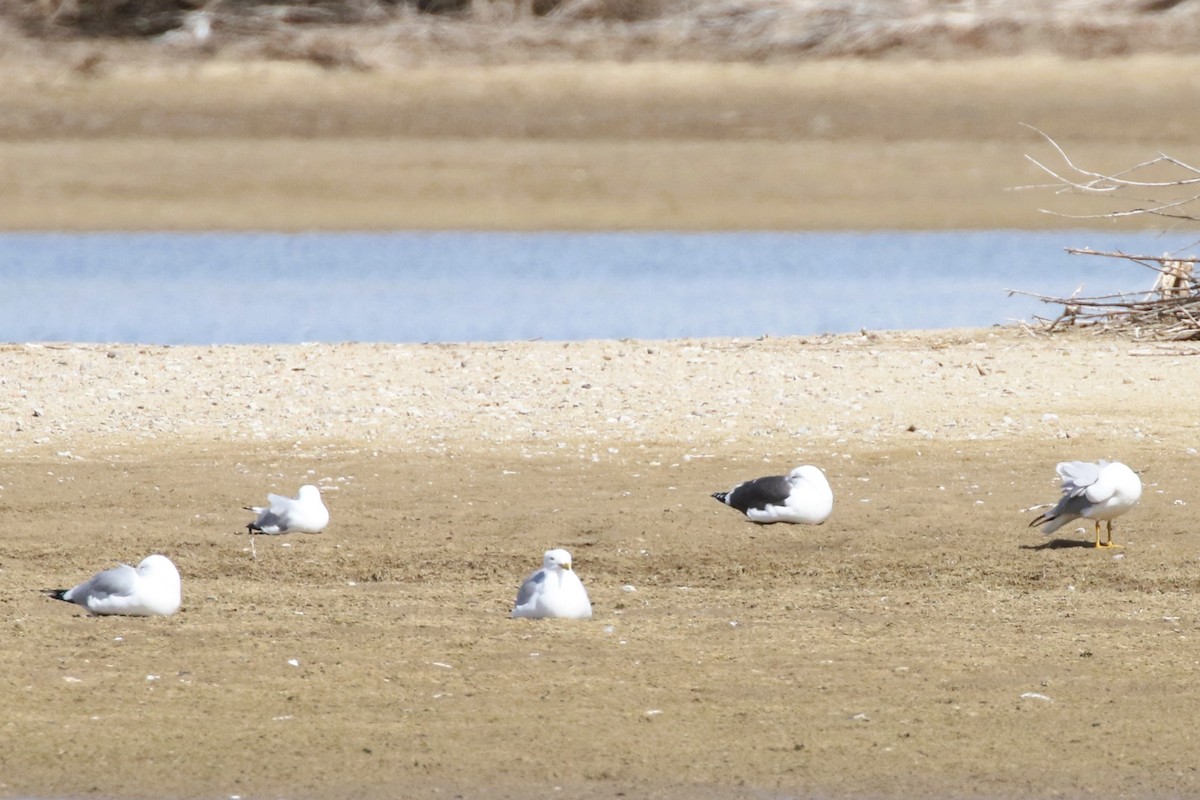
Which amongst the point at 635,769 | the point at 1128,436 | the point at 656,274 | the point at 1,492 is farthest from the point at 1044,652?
the point at 656,274

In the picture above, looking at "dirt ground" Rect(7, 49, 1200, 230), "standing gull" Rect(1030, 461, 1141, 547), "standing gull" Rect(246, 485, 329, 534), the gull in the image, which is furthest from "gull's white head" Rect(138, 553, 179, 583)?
"dirt ground" Rect(7, 49, 1200, 230)

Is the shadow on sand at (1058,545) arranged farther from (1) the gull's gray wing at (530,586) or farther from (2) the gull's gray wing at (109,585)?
(2) the gull's gray wing at (109,585)

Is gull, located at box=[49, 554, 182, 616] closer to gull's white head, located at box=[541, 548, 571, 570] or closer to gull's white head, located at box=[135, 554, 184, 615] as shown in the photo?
gull's white head, located at box=[135, 554, 184, 615]

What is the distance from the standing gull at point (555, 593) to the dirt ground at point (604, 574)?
7cm

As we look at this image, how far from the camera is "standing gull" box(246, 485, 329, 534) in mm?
7770

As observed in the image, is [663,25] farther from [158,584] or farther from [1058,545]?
[158,584]

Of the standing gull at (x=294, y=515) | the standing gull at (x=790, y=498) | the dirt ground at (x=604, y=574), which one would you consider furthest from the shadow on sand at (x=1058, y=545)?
the standing gull at (x=294, y=515)

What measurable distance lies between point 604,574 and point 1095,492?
67.3 inches

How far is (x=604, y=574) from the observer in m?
7.55

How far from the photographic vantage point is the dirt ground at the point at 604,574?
5.54 meters

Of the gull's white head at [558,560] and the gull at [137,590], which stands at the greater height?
A: the gull's white head at [558,560]

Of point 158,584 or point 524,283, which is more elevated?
point 158,584

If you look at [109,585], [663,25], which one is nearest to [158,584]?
[109,585]

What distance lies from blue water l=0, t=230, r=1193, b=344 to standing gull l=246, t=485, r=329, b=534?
5.96 m
